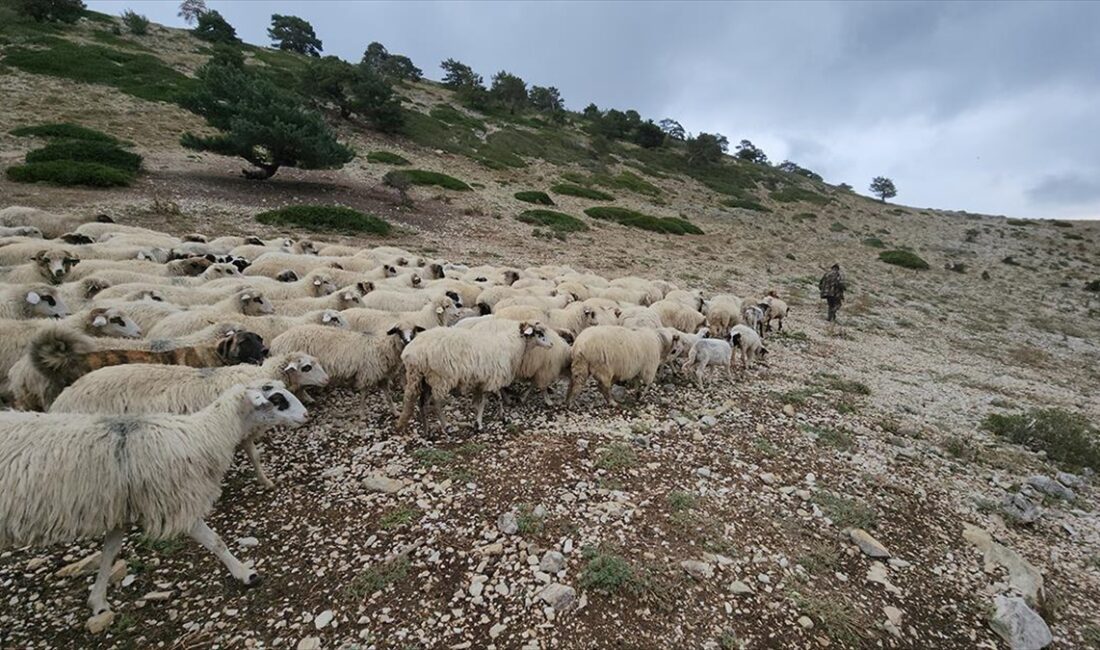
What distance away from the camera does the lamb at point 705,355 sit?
10859 mm

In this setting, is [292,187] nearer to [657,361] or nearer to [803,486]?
[657,361]

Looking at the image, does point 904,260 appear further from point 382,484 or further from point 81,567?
point 81,567

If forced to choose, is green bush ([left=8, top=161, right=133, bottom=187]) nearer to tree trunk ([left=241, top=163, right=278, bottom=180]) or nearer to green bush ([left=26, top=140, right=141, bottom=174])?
green bush ([left=26, top=140, right=141, bottom=174])

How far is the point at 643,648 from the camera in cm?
452

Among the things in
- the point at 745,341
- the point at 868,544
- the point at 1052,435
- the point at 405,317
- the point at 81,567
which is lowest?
the point at 81,567

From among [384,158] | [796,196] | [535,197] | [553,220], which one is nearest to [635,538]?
[553,220]

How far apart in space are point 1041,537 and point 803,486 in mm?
3049

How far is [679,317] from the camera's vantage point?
13.5 m

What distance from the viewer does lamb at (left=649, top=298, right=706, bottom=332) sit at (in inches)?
530

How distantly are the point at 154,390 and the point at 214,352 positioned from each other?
145 cm

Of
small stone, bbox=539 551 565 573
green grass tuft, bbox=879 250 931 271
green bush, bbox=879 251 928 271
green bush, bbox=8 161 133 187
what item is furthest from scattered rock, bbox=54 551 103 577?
green bush, bbox=879 251 928 271

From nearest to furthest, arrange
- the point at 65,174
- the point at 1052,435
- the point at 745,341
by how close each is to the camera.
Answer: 1. the point at 1052,435
2. the point at 745,341
3. the point at 65,174

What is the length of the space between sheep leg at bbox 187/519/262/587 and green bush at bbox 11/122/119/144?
3240cm

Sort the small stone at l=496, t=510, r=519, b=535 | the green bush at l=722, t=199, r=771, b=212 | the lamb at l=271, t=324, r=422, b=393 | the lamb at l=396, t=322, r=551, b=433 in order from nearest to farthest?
the small stone at l=496, t=510, r=519, b=535 → the lamb at l=396, t=322, r=551, b=433 → the lamb at l=271, t=324, r=422, b=393 → the green bush at l=722, t=199, r=771, b=212
